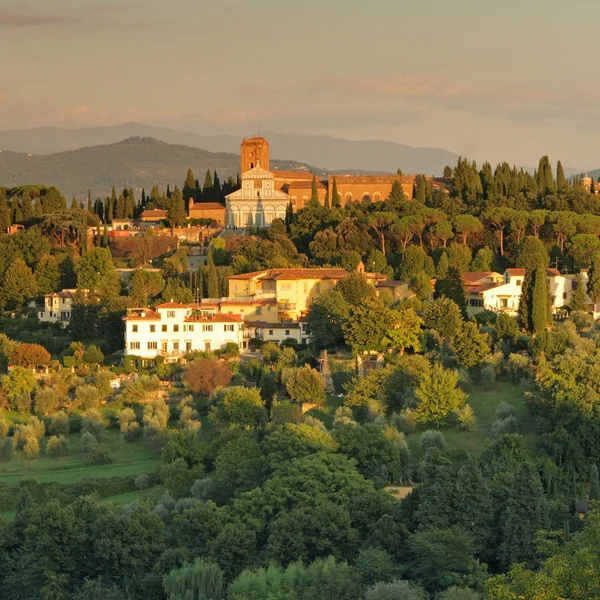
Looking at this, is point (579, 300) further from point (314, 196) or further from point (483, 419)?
point (314, 196)

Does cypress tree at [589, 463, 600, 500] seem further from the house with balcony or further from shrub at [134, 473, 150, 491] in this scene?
the house with balcony

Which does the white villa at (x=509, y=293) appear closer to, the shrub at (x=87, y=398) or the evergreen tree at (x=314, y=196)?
the shrub at (x=87, y=398)

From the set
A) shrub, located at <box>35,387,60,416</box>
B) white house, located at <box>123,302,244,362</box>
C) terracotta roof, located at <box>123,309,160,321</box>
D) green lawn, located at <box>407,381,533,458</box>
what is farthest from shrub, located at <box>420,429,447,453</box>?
terracotta roof, located at <box>123,309,160,321</box>

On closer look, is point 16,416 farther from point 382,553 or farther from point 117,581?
point 382,553

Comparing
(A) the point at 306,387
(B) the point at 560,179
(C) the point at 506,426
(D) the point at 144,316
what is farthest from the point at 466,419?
(B) the point at 560,179

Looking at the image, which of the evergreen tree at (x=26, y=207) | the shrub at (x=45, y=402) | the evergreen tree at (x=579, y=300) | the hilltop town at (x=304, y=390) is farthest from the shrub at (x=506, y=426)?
the evergreen tree at (x=26, y=207)

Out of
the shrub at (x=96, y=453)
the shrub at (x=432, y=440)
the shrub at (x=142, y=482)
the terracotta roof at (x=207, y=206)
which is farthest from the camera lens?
the terracotta roof at (x=207, y=206)
